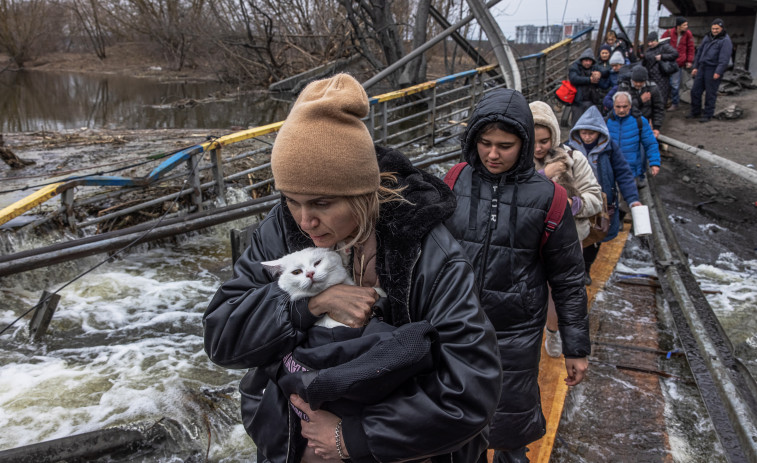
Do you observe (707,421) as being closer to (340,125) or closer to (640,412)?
(640,412)

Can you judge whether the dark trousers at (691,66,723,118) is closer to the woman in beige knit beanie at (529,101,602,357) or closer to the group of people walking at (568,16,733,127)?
the group of people walking at (568,16,733,127)

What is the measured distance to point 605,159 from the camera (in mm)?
4297

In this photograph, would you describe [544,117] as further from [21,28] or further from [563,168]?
[21,28]

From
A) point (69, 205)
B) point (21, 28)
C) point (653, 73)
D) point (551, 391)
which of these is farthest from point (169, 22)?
point (551, 391)

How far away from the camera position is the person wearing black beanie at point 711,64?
34.6ft

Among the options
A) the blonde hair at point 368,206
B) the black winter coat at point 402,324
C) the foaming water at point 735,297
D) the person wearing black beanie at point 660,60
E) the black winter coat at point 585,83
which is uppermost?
the person wearing black beanie at point 660,60

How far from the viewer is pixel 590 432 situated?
3.03 m

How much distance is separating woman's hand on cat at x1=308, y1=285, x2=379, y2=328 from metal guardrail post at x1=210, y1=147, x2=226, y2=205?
5.07 metres

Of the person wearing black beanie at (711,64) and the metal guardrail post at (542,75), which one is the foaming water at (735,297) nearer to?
the person wearing black beanie at (711,64)

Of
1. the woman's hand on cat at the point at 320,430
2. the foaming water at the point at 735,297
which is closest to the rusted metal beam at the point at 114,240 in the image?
the woman's hand on cat at the point at 320,430

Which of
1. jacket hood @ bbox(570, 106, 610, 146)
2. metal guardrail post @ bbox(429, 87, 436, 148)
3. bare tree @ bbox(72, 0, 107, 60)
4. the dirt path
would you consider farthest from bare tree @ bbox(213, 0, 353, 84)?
bare tree @ bbox(72, 0, 107, 60)

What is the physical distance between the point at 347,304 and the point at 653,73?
11481 mm

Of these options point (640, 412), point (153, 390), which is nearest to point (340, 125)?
point (640, 412)

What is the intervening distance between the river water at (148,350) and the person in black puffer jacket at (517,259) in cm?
80
